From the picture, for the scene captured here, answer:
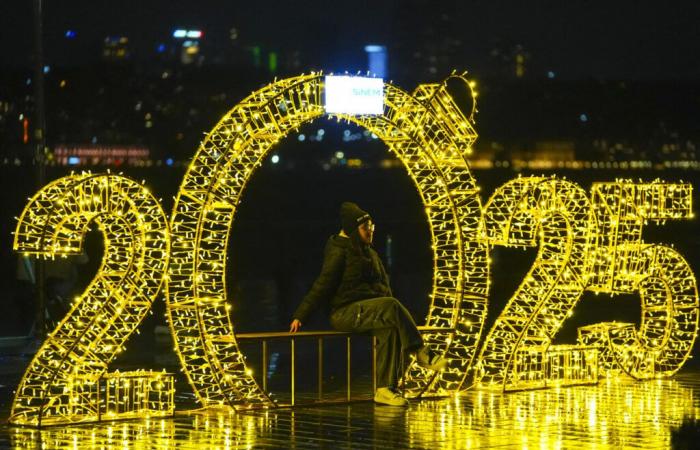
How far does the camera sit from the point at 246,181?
13359 millimetres

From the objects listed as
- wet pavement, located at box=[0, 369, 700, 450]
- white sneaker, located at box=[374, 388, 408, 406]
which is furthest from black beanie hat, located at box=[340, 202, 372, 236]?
wet pavement, located at box=[0, 369, 700, 450]

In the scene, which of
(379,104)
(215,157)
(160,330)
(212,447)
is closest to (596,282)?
(379,104)

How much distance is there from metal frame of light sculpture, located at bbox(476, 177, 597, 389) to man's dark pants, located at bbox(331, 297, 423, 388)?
1588 millimetres

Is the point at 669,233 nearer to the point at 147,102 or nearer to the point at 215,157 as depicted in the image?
the point at 147,102

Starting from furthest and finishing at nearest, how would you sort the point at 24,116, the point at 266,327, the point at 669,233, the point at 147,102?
the point at 147,102 → the point at 24,116 → the point at 669,233 → the point at 266,327

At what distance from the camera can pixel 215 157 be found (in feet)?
43.7

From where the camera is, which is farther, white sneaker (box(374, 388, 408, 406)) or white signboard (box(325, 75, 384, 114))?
white signboard (box(325, 75, 384, 114))

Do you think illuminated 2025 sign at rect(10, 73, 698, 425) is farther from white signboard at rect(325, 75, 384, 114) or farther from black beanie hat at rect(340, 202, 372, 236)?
black beanie hat at rect(340, 202, 372, 236)

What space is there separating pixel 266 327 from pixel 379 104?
1048 centimetres

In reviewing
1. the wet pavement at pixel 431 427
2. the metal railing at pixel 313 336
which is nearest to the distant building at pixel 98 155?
the metal railing at pixel 313 336

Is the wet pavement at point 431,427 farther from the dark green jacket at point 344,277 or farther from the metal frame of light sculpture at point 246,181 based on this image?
the dark green jacket at point 344,277

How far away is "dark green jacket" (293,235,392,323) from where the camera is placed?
1362cm

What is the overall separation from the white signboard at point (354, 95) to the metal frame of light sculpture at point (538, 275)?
1.76 metres

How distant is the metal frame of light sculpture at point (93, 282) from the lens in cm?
1236
